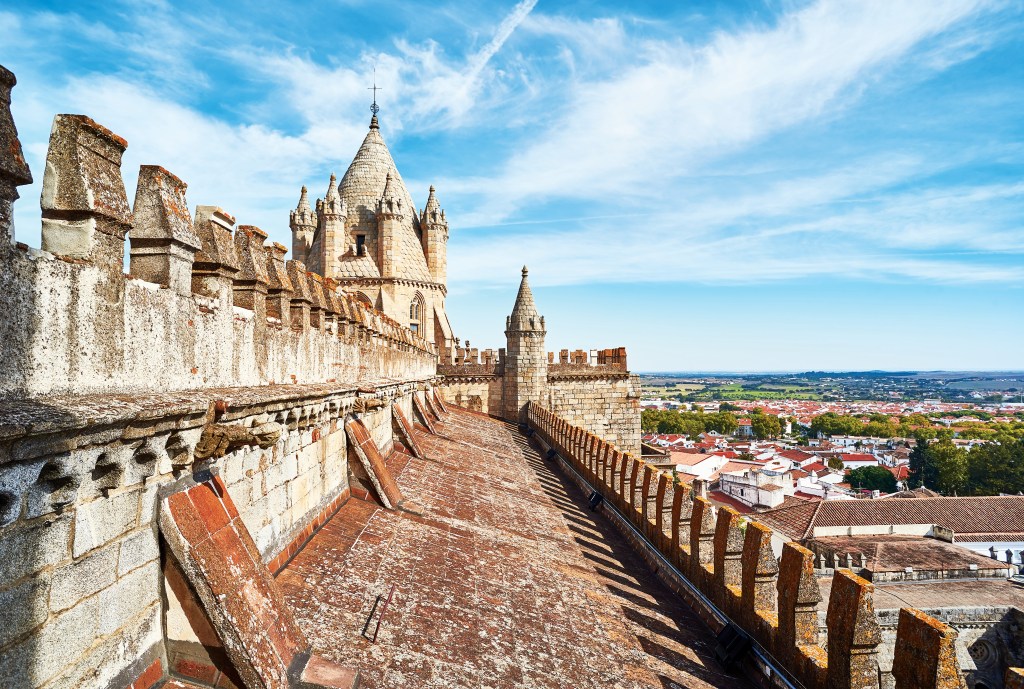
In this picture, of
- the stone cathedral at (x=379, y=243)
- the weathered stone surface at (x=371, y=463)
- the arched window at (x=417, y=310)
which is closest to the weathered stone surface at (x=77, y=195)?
the weathered stone surface at (x=371, y=463)

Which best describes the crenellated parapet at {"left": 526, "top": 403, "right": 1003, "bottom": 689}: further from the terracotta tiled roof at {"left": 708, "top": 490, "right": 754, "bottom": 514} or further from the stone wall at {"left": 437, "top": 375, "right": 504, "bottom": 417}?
the terracotta tiled roof at {"left": 708, "top": 490, "right": 754, "bottom": 514}

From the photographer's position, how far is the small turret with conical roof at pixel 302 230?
39.0 m

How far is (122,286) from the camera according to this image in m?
3.48

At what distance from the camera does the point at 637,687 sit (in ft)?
19.3

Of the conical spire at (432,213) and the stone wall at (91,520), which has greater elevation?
the conical spire at (432,213)

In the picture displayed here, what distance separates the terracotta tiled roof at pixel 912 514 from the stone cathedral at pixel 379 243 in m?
23.8

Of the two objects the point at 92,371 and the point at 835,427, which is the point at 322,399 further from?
the point at 835,427

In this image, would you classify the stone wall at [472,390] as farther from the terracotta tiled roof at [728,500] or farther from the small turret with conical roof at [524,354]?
the terracotta tiled roof at [728,500]

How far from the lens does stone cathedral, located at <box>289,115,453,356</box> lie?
1458 inches

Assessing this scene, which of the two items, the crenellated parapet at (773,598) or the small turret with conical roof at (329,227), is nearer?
the crenellated parapet at (773,598)

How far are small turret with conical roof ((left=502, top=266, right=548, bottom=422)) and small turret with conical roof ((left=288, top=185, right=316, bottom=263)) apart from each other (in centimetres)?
1558

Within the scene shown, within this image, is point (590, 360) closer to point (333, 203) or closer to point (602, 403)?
point (602, 403)

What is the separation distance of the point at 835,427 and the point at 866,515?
118 metres

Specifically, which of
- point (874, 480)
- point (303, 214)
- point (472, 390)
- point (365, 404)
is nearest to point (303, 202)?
point (303, 214)
